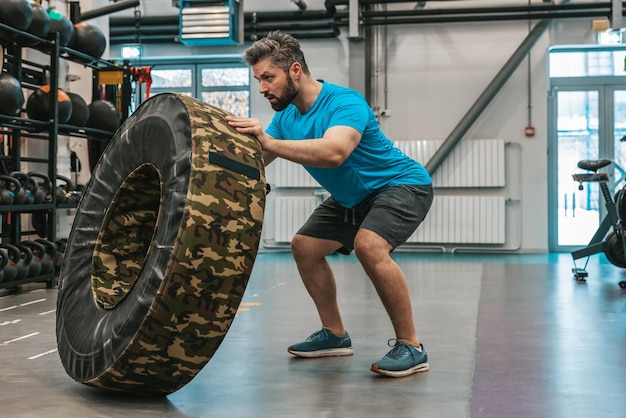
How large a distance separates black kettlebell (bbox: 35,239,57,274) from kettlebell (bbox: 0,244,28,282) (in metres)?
0.30

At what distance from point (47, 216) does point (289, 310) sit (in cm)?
247

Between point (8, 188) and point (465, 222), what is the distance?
625 cm

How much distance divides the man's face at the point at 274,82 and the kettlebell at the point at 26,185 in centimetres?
311

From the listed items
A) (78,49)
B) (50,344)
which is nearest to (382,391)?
(50,344)

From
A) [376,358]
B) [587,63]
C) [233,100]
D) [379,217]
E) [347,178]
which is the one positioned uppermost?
[587,63]

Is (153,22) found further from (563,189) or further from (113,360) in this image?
(113,360)

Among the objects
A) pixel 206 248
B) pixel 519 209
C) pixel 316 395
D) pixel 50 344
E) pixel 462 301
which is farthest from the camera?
pixel 519 209

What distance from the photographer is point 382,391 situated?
278 cm

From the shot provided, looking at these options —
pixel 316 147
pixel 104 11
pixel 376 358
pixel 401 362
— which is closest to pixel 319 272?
pixel 376 358

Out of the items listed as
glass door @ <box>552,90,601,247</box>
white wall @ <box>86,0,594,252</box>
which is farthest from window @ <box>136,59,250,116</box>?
glass door @ <box>552,90,601,247</box>

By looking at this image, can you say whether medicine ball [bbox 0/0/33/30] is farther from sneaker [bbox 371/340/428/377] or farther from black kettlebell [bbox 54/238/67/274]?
sneaker [bbox 371/340/428/377]

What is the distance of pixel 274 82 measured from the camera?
296 cm

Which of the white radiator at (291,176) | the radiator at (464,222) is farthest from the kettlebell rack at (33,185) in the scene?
the radiator at (464,222)

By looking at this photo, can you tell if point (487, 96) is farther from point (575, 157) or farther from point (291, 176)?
point (291, 176)
